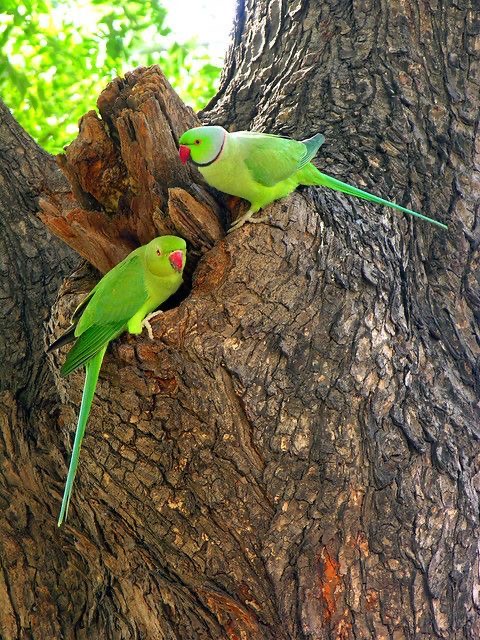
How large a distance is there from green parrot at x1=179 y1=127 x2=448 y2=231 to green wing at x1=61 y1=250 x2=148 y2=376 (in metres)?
0.40

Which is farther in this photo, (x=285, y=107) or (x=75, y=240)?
(x=285, y=107)

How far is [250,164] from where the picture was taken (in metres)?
2.65

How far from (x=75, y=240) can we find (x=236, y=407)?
918mm

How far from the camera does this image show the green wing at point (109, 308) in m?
2.34

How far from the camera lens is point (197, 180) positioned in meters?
2.79

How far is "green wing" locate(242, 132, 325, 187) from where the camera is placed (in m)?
2.63

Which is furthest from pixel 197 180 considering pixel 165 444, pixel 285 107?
pixel 165 444

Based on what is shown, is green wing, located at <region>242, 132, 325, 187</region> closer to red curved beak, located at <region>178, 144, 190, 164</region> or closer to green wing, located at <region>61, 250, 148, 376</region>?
red curved beak, located at <region>178, 144, 190, 164</region>

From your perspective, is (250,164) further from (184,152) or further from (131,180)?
(131,180)

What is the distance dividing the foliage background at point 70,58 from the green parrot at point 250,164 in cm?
342

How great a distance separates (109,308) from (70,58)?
433 cm

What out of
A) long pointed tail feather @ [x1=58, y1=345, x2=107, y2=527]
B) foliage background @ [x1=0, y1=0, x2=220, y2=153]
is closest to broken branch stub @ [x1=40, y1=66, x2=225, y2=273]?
long pointed tail feather @ [x1=58, y1=345, x2=107, y2=527]

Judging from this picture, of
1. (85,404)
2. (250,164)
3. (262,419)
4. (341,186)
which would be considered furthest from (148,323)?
(341,186)

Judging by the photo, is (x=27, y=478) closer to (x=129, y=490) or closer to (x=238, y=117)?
(x=129, y=490)
